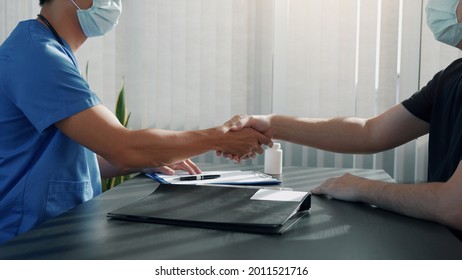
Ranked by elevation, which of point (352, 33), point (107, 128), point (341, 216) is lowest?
point (341, 216)

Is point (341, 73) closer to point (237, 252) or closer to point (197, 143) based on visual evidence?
point (197, 143)

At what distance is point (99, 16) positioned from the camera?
1.60 m

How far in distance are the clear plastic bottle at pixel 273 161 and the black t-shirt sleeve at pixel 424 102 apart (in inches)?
20.3

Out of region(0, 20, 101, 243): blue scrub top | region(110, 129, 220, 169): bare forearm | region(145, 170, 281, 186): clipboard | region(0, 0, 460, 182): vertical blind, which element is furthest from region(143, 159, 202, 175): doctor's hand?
region(0, 0, 460, 182): vertical blind

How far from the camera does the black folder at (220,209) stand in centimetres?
95

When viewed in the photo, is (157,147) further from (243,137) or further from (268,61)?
(268,61)

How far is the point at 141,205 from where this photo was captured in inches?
43.3

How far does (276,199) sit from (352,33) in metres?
1.95

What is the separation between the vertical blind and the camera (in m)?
2.82

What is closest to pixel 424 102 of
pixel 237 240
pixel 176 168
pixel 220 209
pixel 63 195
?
pixel 176 168

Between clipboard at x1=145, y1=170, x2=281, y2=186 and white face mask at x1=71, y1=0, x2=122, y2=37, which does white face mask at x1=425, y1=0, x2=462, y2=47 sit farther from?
white face mask at x1=71, y1=0, x2=122, y2=37

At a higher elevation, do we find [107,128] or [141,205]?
[107,128]

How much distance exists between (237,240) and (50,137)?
728 mm
